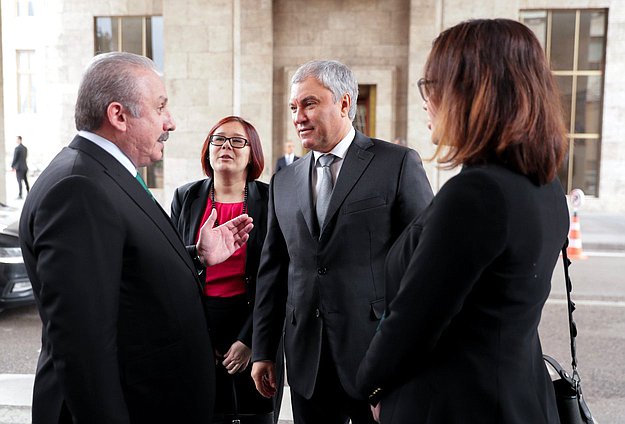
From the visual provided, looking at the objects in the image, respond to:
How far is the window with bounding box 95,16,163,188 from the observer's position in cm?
1742

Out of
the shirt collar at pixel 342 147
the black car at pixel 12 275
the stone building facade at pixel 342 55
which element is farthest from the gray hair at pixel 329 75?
the stone building facade at pixel 342 55

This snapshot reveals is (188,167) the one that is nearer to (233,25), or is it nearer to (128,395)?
(233,25)

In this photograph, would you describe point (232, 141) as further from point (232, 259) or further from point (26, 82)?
point (26, 82)

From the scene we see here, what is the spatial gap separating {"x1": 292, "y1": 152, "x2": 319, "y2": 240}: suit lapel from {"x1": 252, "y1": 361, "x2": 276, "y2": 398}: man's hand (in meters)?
0.65

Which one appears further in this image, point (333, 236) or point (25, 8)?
point (25, 8)

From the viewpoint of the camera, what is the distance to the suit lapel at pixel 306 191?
2.60 m

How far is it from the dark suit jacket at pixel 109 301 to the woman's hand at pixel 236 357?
908 mm

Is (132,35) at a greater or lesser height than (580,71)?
greater

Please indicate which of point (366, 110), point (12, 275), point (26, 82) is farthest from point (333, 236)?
point (26, 82)

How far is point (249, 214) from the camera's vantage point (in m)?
3.38

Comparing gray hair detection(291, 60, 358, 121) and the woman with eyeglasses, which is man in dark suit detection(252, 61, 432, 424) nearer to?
gray hair detection(291, 60, 358, 121)

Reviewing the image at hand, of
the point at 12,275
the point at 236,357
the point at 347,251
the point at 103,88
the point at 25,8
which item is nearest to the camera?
the point at 103,88

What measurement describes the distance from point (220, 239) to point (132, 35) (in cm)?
1624

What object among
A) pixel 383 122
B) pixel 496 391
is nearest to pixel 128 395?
pixel 496 391
